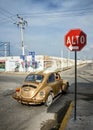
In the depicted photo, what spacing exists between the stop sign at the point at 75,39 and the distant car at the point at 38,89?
410cm

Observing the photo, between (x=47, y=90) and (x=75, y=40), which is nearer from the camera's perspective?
(x=75, y=40)

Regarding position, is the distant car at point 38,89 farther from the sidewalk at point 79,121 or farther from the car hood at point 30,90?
the sidewalk at point 79,121

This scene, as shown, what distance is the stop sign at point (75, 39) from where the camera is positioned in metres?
7.03

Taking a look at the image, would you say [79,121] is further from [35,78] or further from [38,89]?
[35,78]

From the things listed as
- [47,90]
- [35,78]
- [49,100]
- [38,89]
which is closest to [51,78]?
[35,78]

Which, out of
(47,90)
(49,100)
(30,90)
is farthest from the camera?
(49,100)

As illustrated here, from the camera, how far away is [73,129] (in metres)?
6.77

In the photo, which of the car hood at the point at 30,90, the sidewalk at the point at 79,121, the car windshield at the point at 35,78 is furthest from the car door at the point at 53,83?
the sidewalk at the point at 79,121

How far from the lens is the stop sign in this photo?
703 centimetres

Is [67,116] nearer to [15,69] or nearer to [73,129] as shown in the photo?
[73,129]

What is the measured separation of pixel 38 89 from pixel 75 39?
14.3 feet

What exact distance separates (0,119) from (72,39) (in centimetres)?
436

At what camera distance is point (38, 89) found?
35.2 feet

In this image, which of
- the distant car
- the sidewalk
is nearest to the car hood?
the distant car
